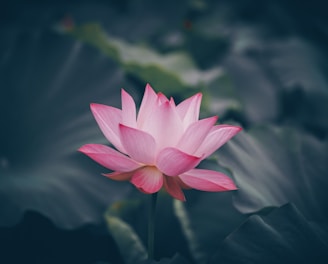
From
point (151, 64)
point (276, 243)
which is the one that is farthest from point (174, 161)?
point (151, 64)

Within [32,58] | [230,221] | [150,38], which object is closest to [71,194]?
[230,221]

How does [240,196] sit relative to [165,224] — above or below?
above

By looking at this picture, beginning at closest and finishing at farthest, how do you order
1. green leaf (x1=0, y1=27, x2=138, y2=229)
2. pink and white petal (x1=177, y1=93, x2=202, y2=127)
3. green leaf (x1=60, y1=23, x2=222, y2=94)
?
1. pink and white petal (x1=177, y1=93, x2=202, y2=127)
2. green leaf (x1=0, y1=27, x2=138, y2=229)
3. green leaf (x1=60, y1=23, x2=222, y2=94)

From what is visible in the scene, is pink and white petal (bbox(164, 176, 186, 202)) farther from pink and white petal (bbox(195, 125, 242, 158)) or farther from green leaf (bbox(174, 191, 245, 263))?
green leaf (bbox(174, 191, 245, 263))

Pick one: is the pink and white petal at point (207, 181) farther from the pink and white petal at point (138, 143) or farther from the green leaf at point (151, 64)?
the green leaf at point (151, 64)

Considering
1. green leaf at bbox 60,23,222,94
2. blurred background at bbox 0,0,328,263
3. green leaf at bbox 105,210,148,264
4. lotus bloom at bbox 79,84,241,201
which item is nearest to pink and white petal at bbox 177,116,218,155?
lotus bloom at bbox 79,84,241,201

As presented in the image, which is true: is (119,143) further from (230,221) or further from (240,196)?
(230,221)
